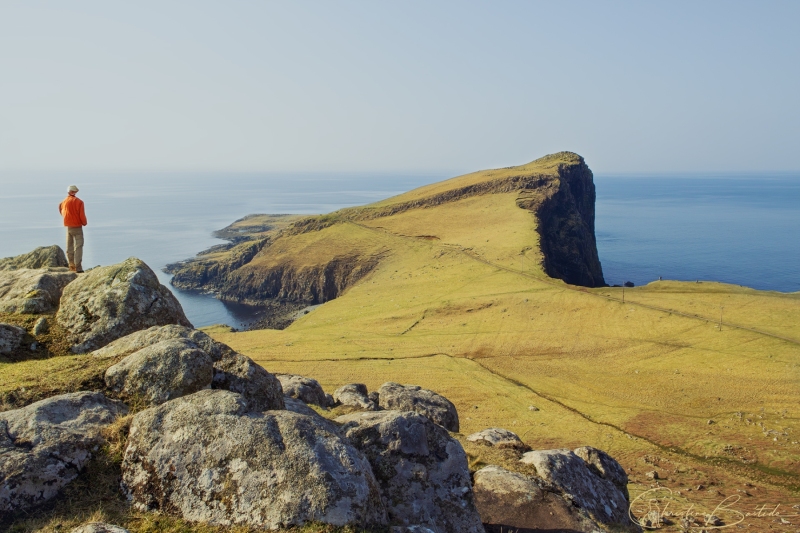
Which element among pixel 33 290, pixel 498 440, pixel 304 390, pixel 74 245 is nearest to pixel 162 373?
pixel 33 290

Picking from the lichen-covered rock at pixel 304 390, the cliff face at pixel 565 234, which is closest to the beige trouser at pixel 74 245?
the lichen-covered rock at pixel 304 390

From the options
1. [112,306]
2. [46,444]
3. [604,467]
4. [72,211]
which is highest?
[72,211]

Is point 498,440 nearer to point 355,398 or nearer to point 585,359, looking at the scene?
point 355,398

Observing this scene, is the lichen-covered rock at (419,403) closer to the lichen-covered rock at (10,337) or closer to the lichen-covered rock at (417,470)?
the lichen-covered rock at (417,470)

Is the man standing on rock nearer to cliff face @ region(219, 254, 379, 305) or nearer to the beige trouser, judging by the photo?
the beige trouser

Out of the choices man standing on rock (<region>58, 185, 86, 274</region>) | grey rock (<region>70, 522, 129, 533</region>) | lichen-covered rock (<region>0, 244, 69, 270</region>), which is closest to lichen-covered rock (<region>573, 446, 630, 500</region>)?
grey rock (<region>70, 522, 129, 533</region>)

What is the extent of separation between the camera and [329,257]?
10075cm

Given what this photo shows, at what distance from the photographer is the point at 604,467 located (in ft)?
51.7

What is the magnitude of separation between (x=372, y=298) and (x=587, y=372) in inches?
1467

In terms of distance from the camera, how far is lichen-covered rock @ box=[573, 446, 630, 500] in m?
15.6

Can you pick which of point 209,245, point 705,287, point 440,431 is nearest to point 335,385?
point 440,431

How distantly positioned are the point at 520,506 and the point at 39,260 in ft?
69.3

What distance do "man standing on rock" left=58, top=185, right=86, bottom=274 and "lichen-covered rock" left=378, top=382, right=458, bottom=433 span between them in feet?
41.8

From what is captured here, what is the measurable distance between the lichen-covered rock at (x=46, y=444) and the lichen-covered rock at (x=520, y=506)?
27.6 ft
